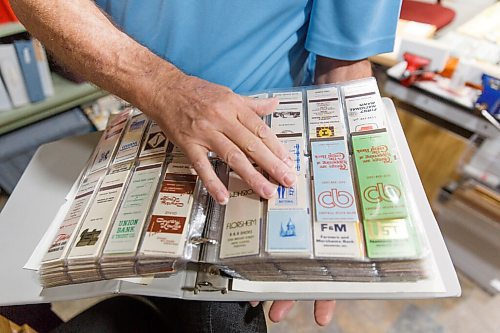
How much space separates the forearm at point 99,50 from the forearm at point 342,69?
0.94 feet

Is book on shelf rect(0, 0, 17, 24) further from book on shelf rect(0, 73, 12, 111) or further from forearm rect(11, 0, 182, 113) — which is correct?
forearm rect(11, 0, 182, 113)

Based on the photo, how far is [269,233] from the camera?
420 mm

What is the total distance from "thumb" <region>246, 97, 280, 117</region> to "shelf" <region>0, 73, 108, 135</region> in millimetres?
876

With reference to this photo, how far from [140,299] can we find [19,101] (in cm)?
95

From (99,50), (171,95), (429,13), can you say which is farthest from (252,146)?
(429,13)

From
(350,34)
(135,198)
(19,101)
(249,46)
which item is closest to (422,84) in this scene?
(350,34)

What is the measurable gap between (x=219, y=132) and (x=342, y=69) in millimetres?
294

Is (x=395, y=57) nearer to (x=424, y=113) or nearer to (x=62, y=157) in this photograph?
(x=424, y=113)

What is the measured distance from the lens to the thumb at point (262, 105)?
0.51 meters

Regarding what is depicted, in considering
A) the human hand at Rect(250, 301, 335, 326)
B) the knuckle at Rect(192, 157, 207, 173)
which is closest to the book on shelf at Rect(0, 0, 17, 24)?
the knuckle at Rect(192, 157, 207, 173)

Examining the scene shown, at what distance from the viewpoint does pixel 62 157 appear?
681 millimetres

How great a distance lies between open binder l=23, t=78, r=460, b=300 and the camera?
1.34ft

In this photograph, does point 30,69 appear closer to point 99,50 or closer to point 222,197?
point 99,50

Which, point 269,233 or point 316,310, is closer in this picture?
point 269,233
